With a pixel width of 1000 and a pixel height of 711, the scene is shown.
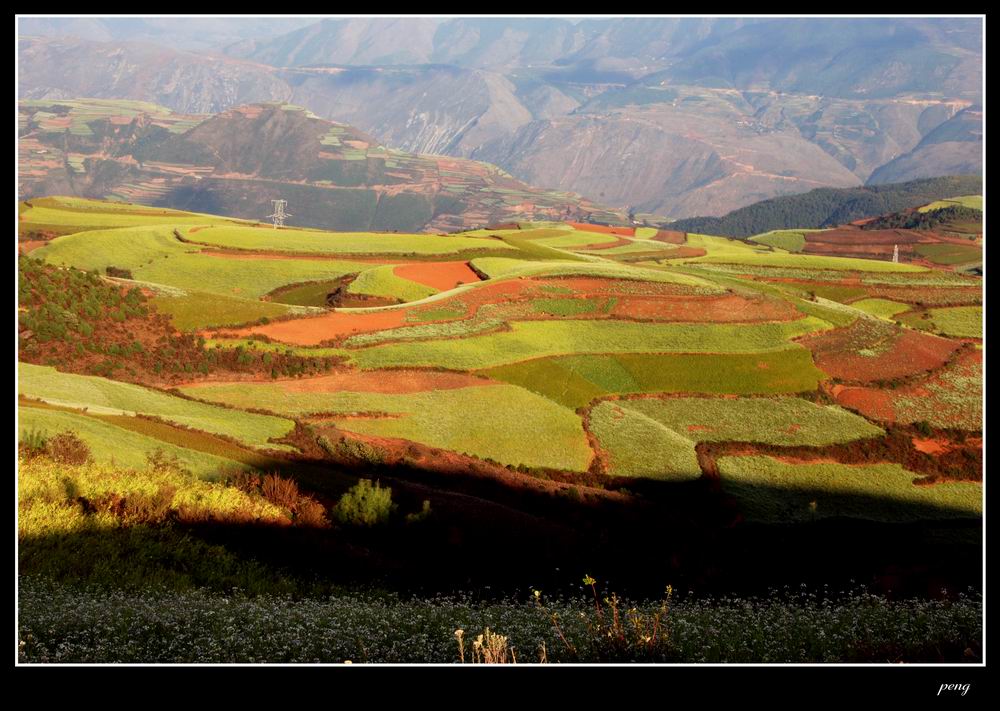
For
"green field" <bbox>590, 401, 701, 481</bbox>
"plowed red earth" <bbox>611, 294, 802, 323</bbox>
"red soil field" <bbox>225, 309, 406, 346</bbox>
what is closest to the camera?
"green field" <bbox>590, 401, 701, 481</bbox>

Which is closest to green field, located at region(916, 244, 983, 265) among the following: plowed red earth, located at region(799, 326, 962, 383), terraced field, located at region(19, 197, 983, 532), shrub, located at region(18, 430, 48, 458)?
terraced field, located at region(19, 197, 983, 532)

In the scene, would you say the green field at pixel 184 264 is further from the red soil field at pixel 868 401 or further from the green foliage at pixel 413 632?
the green foliage at pixel 413 632

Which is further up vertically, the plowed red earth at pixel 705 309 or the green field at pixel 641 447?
the plowed red earth at pixel 705 309

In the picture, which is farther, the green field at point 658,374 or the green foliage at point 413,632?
the green field at point 658,374

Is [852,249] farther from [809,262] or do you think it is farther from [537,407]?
[537,407]

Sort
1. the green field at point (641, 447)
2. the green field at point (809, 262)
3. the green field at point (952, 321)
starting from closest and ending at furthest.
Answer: the green field at point (641, 447) < the green field at point (952, 321) < the green field at point (809, 262)

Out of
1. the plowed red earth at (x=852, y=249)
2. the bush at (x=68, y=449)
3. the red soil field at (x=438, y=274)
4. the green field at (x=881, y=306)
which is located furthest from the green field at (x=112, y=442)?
the plowed red earth at (x=852, y=249)

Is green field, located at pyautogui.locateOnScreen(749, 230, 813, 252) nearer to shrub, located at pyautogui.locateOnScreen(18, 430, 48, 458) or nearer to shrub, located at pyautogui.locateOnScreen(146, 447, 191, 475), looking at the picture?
shrub, located at pyautogui.locateOnScreen(146, 447, 191, 475)

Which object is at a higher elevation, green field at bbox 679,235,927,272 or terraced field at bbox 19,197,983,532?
green field at bbox 679,235,927,272
